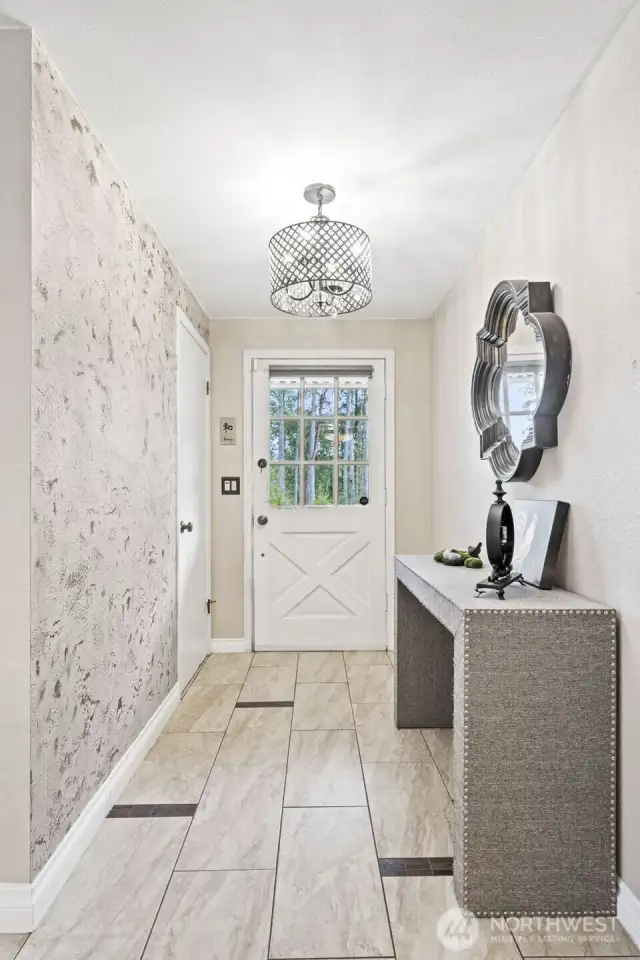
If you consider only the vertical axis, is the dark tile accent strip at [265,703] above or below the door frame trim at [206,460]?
below

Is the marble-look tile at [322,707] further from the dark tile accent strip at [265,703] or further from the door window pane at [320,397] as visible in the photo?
the door window pane at [320,397]

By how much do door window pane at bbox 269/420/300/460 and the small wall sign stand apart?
0.86 feet

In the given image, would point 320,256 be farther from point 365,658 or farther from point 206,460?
point 365,658

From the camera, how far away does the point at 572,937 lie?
156 cm

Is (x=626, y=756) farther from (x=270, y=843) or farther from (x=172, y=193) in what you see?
(x=172, y=193)

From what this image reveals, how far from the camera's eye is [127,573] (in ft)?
8.09

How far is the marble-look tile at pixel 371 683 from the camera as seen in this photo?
3338 mm

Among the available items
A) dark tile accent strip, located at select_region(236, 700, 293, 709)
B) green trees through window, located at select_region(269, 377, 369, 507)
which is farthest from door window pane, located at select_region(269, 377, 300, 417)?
dark tile accent strip, located at select_region(236, 700, 293, 709)

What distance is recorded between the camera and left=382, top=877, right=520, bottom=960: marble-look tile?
1.51m

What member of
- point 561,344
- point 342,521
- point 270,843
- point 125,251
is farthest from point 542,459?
point 342,521

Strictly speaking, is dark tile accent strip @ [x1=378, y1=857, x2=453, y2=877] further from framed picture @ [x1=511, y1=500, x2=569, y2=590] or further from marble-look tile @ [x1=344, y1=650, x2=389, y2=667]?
marble-look tile @ [x1=344, y1=650, x2=389, y2=667]

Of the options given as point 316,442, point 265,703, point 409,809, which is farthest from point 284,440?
point 409,809

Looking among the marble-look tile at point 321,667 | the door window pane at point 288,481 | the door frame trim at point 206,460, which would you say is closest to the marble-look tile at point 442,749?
the marble-look tile at point 321,667

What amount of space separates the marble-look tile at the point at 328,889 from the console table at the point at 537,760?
0.28 meters
